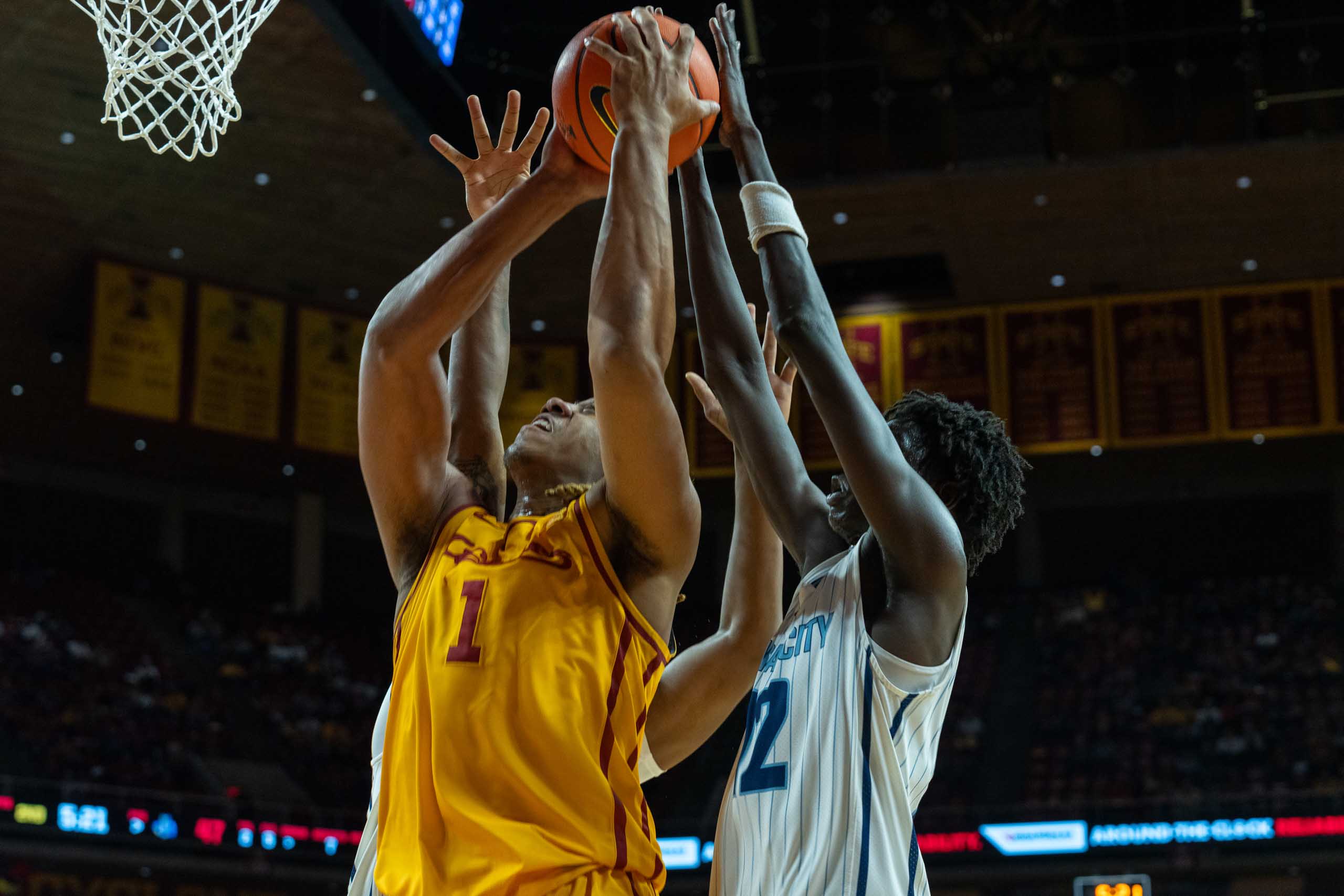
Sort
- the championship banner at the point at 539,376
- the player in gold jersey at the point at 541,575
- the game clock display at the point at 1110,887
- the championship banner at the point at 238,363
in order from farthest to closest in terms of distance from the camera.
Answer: the championship banner at the point at 539,376 < the championship banner at the point at 238,363 < the game clock display at the point at 1110,887 < the player in gold jersey at the point at 541,575

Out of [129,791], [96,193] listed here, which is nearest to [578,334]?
[96,193]

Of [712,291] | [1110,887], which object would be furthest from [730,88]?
[1110,887]

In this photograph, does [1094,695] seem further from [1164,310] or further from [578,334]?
[578,334]

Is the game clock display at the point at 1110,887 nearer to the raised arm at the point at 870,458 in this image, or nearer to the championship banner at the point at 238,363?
the championship banner at the point at 238,363

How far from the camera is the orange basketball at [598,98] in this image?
2938 mm

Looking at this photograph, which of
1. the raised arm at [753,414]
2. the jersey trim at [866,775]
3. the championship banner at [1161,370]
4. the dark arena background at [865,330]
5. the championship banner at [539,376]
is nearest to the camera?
the jersey trim at [866,775]

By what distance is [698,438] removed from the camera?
18.2 metres

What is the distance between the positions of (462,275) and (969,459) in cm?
99

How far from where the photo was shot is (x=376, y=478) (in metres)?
2.85

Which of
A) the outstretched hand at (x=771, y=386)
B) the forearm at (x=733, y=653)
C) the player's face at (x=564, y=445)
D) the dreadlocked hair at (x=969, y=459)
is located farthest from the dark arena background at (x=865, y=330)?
the dreadlocked hair at (x=969, y=459)

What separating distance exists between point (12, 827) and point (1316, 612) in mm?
16167

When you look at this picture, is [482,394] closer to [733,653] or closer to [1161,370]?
[733,653]

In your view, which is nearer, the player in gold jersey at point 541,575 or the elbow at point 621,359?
the player in gold jersey at point 541,575

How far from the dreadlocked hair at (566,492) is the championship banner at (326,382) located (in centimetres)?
1515
